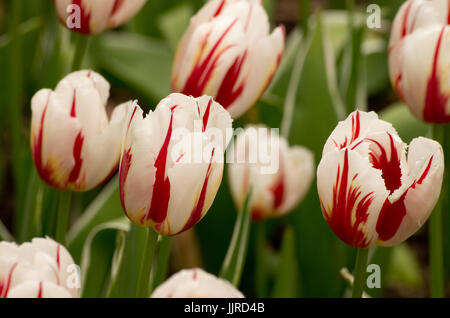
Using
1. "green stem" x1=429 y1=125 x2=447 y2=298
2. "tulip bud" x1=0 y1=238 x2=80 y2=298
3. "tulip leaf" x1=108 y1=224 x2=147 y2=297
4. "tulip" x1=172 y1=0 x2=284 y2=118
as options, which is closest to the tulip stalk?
"green stem" x1=429 y1=125 x2=447 y2=298

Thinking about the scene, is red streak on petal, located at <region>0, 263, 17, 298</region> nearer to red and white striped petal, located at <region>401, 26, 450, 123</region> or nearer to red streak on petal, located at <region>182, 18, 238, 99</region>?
red streak on petal, located at <region>182, 18, 238, 99</region>

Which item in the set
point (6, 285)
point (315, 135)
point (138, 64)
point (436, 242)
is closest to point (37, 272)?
point (6, 285)

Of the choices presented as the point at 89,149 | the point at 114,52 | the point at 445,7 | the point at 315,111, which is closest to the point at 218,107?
the point at 89,149

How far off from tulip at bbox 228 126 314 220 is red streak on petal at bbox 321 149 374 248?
0.44 meters

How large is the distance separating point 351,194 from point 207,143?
0.34 ft

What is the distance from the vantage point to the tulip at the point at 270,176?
1.10m

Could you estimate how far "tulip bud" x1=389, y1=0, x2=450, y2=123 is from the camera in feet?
2.60

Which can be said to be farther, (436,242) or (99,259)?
(99,259)

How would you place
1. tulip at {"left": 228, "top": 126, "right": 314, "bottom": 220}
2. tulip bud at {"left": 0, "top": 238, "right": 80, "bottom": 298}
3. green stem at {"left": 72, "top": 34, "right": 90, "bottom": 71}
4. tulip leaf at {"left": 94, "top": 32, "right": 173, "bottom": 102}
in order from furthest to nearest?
tulip leaf at {"left": 94, "top": 32, "right": 173, "bottom": 102} < tulip at {"left": 228, "top": 126, "right": 314, "bottom": 220} < green stem at {"left": 72, "top": 34, "right": 90, "bottom": 71} < tulip bud at {"left": 0, "top": 238, "right": 80, "bottom": 298}

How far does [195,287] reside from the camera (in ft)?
1.77

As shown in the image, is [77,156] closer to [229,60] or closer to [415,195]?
[229,60]

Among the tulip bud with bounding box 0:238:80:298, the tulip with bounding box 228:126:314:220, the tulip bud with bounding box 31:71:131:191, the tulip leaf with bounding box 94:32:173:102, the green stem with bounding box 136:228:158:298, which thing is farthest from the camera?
the tulip leaf with bounding box 94:32:173:102

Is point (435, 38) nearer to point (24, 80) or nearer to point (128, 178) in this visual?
point (128, 178)

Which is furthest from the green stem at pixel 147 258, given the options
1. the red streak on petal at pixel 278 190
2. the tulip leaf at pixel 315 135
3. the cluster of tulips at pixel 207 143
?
the tulip leaf at pixel 315 135
